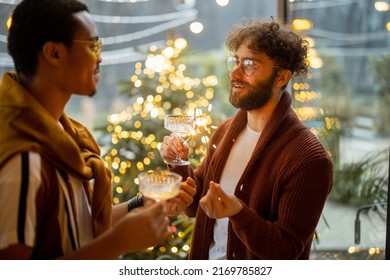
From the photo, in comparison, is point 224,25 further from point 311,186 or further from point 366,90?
point 311,186

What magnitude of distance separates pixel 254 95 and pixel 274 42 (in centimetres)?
20

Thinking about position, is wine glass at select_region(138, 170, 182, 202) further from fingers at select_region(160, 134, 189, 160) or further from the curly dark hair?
the curly dark hair

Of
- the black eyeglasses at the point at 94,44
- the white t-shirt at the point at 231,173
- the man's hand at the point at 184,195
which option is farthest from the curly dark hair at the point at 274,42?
the black eyeglasses at the point at 94,44

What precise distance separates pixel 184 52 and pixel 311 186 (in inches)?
65.7

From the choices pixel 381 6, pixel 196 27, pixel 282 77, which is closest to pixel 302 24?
pixel 381 6

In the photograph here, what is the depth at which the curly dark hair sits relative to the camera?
197cm

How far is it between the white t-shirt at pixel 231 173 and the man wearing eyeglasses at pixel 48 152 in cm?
63

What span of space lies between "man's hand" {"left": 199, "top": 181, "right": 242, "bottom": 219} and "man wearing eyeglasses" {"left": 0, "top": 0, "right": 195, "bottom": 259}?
11.5 inches

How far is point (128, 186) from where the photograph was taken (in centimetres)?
316

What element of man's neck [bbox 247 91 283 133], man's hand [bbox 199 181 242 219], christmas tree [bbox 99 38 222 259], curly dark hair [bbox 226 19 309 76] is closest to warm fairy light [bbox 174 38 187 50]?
christmas tree [bbox 99 38 222 259]

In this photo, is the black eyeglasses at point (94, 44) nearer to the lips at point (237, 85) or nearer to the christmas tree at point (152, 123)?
the lips at point (237, 85)

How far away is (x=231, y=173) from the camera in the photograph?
2.01 metres

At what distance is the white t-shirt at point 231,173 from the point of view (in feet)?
6.53

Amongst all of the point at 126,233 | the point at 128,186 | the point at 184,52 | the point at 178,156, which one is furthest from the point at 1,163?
the point at 184,52
